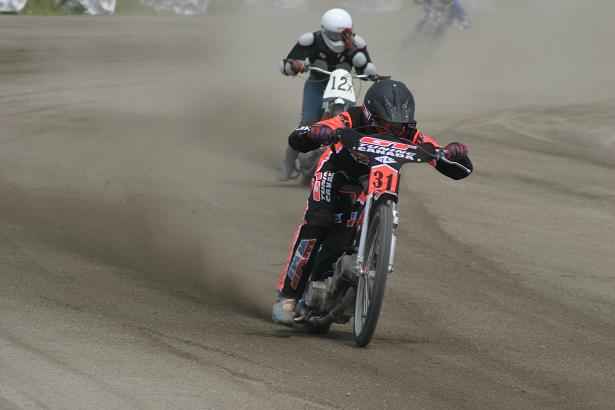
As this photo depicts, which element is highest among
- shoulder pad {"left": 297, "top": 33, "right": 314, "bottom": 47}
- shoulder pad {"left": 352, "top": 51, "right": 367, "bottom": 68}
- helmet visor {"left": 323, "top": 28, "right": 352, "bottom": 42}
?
helmet visor {"left": 323, "top": 28, "right": 352, "bottom": 42}

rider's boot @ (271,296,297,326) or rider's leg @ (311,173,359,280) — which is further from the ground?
rider's leg @ (311,173,359,280)

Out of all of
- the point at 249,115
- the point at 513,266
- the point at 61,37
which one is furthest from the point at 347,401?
the point at 61,37

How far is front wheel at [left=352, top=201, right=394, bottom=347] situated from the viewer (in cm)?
716

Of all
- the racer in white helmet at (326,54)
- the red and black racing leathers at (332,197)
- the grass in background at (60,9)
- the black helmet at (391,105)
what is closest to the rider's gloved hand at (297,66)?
the racer in white helmet at (326,54)

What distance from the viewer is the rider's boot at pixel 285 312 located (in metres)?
8.22

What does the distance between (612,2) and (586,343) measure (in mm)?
25859

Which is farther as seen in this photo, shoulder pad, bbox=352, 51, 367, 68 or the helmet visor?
shoulder pad, bbox=352, 51, 367, 68

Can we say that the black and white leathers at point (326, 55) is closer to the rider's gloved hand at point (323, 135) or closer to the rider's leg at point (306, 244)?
the rider's leg at point (306, 244)

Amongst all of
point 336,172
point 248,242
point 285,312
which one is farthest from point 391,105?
point 248,242

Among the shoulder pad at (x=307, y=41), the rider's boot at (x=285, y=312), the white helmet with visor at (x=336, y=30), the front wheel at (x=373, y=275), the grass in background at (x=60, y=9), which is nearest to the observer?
the front wheel at (x=373, y=275)

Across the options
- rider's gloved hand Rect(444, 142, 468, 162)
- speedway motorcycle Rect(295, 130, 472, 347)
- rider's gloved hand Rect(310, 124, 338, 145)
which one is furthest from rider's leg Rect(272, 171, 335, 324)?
rider's gloved hand Rect(444, 142, 468, 162)

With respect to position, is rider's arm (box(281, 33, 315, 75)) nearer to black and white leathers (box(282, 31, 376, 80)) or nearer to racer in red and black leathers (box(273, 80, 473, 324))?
black and white leathers (box(282, 31, 376, 80))

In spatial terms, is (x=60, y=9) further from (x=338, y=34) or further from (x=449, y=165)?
(x=449, y=165)

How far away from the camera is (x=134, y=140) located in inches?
693
